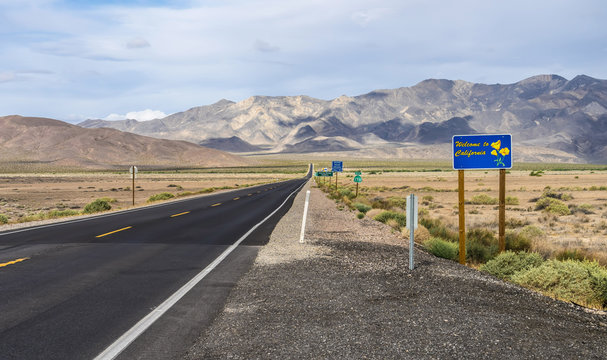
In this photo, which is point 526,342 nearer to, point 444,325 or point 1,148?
point 444,325

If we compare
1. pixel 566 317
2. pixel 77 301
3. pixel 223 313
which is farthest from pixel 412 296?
pixel 77 301

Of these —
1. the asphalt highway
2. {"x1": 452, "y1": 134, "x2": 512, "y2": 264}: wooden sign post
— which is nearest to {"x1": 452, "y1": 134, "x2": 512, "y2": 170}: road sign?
{"x1": 452, "y1": 134, "x2": 512, "y2": 264}: wooden sign post

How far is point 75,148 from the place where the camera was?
17612 cm

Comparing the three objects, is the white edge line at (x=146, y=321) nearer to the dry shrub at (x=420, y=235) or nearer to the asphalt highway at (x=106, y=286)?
the asphalt highway at (x=106, y=286)

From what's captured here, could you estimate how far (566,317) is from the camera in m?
6.95

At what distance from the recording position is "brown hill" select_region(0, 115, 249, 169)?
538ft

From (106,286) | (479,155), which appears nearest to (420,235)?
(479,155)

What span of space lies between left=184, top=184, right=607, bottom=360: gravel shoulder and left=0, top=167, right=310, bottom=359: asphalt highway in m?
0.49

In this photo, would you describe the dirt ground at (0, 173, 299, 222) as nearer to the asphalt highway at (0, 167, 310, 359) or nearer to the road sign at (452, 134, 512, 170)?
the asphalt highway at (0, 167, 310, 359)

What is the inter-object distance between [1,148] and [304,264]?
625 feet

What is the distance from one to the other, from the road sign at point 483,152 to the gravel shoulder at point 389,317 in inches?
94.5

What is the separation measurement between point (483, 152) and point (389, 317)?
6.24m

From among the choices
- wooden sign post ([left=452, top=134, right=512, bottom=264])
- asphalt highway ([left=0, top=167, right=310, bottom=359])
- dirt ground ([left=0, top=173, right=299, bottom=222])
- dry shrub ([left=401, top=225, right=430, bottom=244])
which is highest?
wooden sign post ([left=452, top=134, right=512, bottom=264])

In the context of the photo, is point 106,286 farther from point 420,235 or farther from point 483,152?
point 420,235
